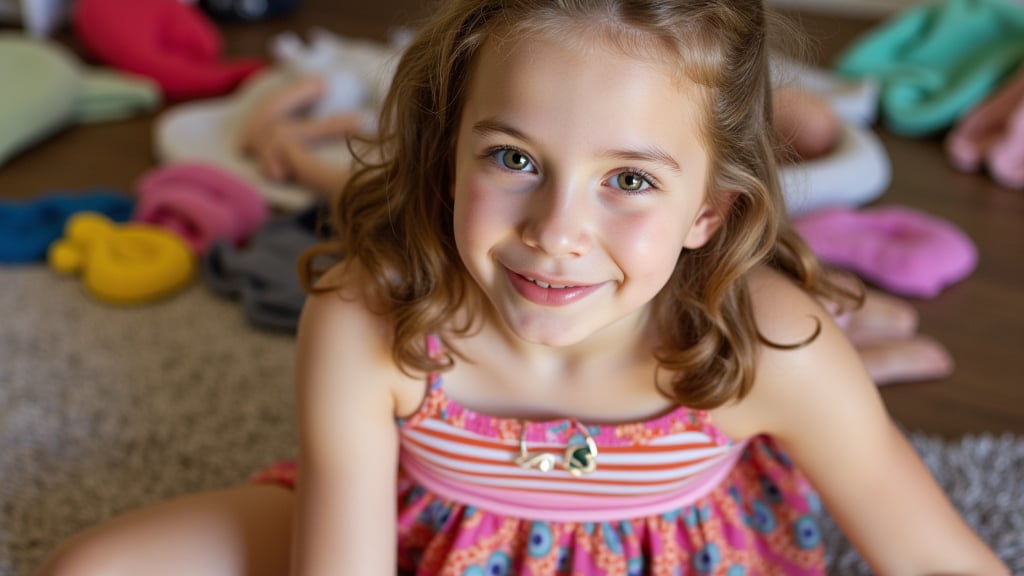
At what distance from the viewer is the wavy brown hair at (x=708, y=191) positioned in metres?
0.75

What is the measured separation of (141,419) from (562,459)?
2.07 feet

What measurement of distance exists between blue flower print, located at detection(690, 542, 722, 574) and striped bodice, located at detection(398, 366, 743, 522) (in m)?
0.04

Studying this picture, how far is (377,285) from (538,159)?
0.71 feet

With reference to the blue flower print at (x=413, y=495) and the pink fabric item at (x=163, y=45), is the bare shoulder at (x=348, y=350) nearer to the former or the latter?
the blue flower print at (x=413, y=495)

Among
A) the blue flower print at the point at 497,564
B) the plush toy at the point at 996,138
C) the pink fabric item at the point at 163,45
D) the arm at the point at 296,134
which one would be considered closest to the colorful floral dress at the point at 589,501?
the blue flower print at the point at 497,564

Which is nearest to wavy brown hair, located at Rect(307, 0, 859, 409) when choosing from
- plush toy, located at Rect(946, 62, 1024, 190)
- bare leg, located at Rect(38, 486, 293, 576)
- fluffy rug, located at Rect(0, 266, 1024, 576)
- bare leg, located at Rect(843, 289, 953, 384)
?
bare leg, located at Rect(38, 486, 293, 576)

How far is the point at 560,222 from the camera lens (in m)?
0.75

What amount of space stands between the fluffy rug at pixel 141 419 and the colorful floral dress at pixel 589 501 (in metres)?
0.16

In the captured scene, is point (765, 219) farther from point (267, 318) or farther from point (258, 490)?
point (267, 318)

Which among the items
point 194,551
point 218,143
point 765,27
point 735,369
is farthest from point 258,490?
point 218,143

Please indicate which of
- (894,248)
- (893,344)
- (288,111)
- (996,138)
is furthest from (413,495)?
(996,138)

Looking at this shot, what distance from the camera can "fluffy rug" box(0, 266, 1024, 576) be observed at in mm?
1196

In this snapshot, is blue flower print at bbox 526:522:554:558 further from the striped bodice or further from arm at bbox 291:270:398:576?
arm at bbox 291:270:398:576

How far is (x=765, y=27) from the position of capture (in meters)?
0.82
